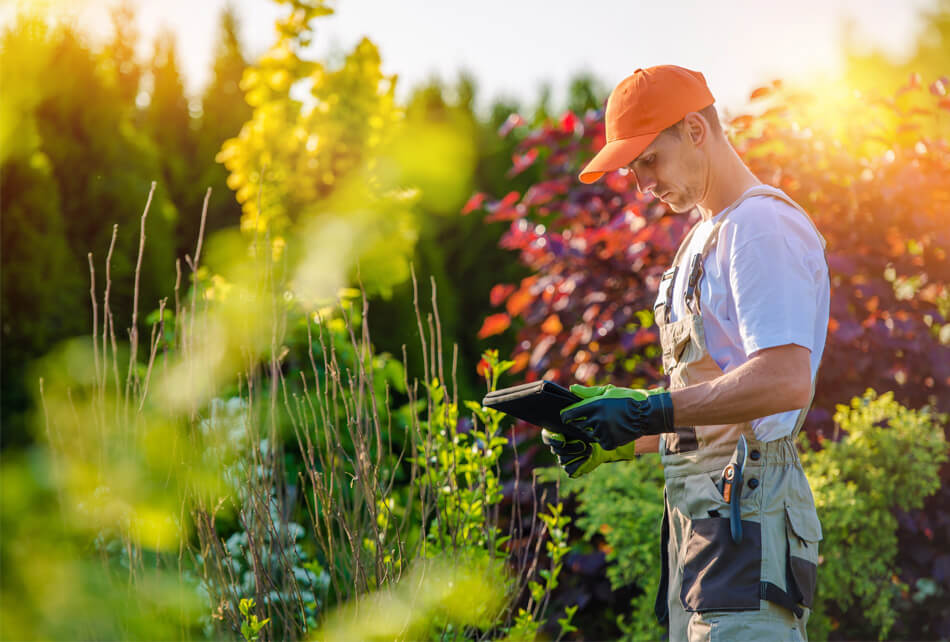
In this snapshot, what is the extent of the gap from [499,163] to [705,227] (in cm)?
694

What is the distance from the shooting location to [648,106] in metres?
1.63

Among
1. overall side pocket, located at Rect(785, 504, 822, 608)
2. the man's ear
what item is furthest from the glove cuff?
the man's ear

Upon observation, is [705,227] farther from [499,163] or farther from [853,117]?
[499,163]

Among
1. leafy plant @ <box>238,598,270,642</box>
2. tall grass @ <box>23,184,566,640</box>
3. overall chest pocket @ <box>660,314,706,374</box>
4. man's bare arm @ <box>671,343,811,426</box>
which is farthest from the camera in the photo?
leafy plant @ <box>238,598,270,642</box>

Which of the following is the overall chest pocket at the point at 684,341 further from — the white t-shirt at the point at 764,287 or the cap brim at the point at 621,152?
the cap brim at the point at 621,152

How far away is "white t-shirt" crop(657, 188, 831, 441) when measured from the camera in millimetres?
1380

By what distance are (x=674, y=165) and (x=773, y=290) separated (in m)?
0.39

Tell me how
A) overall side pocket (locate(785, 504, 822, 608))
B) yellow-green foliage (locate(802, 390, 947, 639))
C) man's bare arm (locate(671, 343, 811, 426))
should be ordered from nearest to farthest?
man's bare arm (locate(671, 343, 811, 426)) < overall side pocket (locate(785, 504, 822, 608)) < yellow-green foliage (locate(802, 390, 947, 639))

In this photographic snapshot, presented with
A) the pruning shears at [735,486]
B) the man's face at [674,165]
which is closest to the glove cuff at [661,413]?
the pruning shears at [735,486]

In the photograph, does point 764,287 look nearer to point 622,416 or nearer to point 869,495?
point 622,416

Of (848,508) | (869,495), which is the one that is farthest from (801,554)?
(869,495)

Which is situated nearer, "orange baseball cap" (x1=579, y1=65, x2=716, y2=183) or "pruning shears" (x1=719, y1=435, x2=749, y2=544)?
"pruning shears" (x1=719, y1=435, x2=749, y2=544)

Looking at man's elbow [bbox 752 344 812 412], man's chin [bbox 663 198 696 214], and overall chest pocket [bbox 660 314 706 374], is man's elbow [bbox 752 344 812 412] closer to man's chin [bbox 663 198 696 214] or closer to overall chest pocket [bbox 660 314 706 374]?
overall chest pocket [bbox 660 314 706 374]

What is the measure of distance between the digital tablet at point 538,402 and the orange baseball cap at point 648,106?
0.46 m
